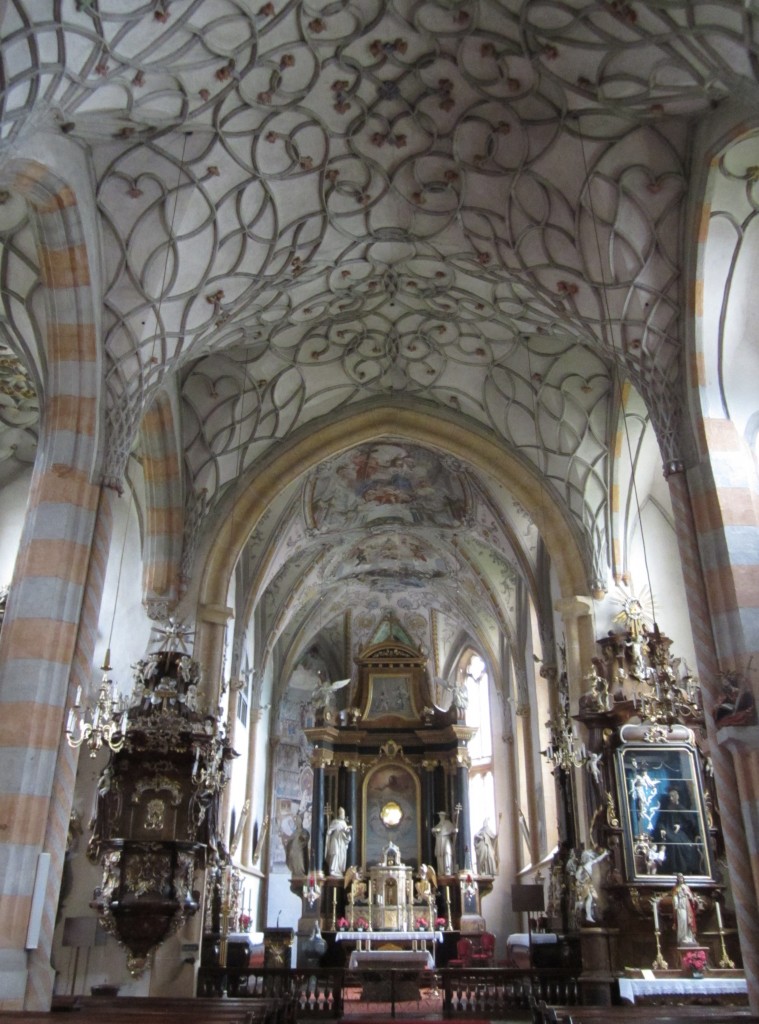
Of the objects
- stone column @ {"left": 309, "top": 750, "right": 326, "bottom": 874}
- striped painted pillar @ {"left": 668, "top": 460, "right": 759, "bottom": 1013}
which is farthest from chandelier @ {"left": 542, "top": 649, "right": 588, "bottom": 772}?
stone column @ {"left": 309, "top": 750, "right": 326, "bottom": 874}

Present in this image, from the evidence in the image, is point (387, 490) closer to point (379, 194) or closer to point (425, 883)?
point (379, 194)

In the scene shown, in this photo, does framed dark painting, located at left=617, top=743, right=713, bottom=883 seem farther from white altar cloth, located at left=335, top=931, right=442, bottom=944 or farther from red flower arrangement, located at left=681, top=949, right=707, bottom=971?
white altar cloth, located at left=335, top=931, right=442, bottom=944

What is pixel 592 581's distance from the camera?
15094 mm

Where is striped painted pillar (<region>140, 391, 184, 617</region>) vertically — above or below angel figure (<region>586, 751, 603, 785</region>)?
above

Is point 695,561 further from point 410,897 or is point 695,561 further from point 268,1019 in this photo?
point 410,897

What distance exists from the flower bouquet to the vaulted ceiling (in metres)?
6.06

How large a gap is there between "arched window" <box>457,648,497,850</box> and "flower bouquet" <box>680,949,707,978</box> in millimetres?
13724

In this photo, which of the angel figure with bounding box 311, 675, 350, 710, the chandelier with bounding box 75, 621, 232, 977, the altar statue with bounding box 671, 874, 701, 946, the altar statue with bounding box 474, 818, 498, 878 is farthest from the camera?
the angel figure with bounding box 311, 675, 350, 710

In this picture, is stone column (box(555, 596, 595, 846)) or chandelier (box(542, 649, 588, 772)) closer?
chandelier (box(542, 649, 588, 772))

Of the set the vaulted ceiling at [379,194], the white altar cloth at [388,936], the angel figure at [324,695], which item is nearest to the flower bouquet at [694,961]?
the vaulted ceiling at [379,194]

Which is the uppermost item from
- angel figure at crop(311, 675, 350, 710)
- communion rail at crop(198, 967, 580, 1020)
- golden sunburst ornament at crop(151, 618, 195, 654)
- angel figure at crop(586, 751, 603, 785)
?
angel figure at crop(311, 675, 350, 710)

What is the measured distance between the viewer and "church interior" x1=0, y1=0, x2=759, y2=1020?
9.25 m

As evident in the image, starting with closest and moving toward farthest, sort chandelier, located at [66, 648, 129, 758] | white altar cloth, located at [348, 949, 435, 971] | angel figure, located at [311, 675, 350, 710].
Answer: chandelier, located at [66, 648, 129, 758]
white altar cloth, located at [348, 949, 435, 971]
angel figure, located at [311, 675, 350, 710]

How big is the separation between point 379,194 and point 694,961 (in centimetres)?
1144
